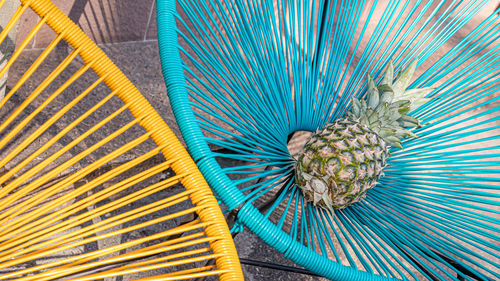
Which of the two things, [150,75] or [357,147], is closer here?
[357,147]

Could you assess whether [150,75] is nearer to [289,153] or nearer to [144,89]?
[144,89]

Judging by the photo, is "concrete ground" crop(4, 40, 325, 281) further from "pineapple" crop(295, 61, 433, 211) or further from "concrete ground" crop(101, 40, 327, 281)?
"pineapple" crop(295, 61, 433, 211)

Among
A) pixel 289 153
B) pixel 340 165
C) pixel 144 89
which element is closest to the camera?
pixel 340 165

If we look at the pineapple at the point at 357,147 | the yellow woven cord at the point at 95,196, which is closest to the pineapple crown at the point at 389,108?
the pineapple at the point at 357,147

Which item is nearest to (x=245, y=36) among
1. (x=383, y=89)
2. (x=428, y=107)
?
(x=383, y=89)

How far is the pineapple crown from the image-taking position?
3.35ft

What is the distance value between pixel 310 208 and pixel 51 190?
54 cm

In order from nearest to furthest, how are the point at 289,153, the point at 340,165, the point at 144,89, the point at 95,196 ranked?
the point at 95,196
the point at 340,165
the point at 289,153
the point at 144,89

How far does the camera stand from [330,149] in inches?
37.6

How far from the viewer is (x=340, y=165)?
0.93m

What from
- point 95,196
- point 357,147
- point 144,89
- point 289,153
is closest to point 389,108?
point 357,147

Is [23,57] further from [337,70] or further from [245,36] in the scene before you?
[337,70]

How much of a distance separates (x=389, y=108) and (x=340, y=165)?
0.68 feet

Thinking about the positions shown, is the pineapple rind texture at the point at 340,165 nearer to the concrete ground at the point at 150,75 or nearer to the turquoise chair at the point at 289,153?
the turquoise chair at the point at 289,153
